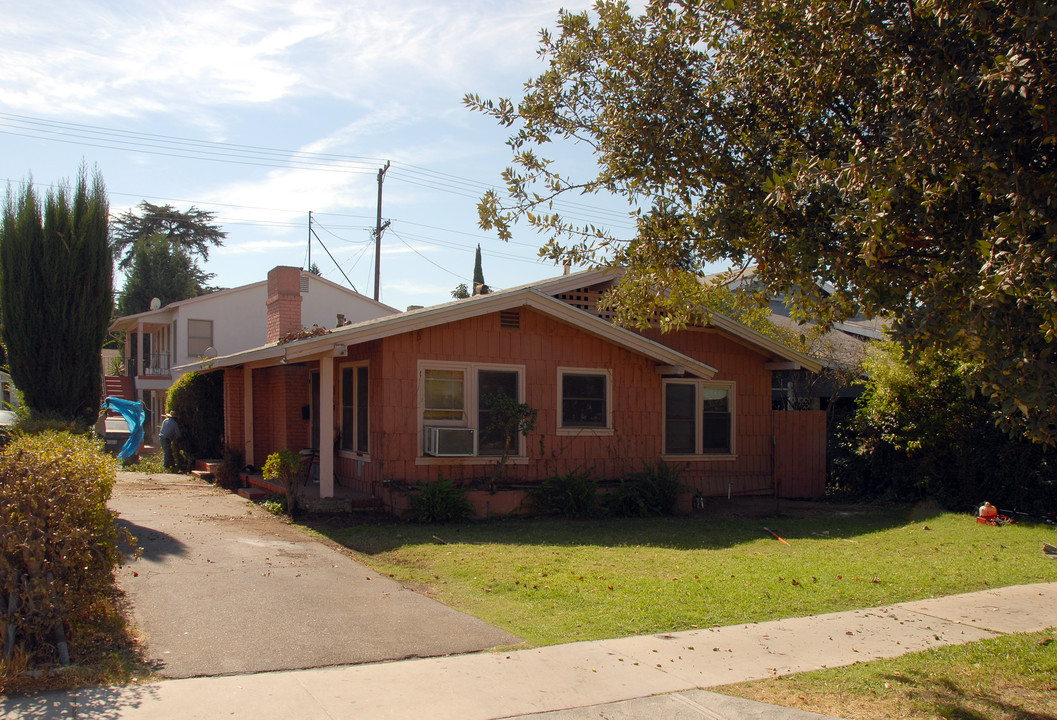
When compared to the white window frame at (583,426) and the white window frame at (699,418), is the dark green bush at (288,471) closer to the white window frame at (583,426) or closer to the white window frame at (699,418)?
the white window frame at (583,426)

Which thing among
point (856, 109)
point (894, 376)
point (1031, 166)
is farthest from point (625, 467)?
point (1031, 166)

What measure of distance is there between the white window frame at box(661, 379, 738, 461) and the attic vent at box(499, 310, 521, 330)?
10.4ft

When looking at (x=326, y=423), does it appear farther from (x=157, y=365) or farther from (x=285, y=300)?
(x=157, y=365)

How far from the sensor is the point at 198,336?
1280 inches

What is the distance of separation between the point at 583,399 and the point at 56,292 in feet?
39.4

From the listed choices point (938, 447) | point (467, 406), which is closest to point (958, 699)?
point (467, 406)

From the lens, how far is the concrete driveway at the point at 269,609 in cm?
600

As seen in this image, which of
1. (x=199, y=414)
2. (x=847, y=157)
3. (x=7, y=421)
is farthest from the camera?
(x=199, y=414)

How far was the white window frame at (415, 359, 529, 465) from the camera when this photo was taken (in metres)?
13.1

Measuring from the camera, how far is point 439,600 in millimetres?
7801

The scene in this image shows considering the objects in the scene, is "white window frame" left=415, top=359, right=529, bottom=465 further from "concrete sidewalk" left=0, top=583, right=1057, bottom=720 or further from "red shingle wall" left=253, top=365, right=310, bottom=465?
"concrete sidewalk" left=0, top=583, right=1057, bottom=720

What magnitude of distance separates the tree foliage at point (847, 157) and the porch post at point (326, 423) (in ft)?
16.6

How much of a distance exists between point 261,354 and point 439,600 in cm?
750

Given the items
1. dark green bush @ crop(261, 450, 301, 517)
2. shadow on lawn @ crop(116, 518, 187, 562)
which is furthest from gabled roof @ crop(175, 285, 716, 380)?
shadow on lawn @ crop(116, 518, 187, 562)
